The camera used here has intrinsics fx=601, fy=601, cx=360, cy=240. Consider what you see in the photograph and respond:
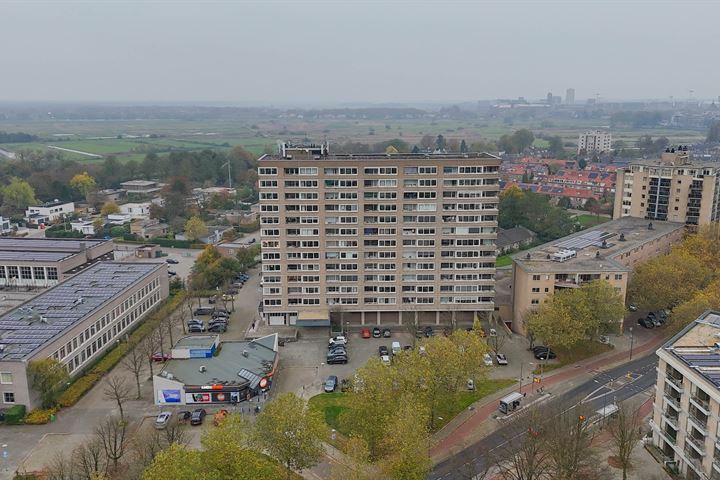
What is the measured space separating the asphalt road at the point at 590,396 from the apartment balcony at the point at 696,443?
7.21 metres

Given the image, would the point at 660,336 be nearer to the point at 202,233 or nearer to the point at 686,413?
the point at 686,413

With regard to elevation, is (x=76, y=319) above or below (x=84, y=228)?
above

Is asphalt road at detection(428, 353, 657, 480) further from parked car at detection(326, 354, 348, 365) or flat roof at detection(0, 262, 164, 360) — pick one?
flat roof at detection(0, 262, 164, 360)

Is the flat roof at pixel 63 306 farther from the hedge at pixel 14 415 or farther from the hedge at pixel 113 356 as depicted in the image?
the hedge at pixel 113 356

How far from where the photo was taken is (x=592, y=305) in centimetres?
Answer: 4366

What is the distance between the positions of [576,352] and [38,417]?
3654 cm

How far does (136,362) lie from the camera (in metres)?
40.3

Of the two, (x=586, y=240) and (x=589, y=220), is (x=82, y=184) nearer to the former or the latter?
(x=589, y=220)

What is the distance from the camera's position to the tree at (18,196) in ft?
323

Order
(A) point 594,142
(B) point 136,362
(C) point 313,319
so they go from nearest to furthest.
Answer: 1. (B) point 136,362
2. (C) point 313,319
3. (A) point 594,142

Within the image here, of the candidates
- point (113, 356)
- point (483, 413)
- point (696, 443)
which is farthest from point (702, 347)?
point (113, 356)

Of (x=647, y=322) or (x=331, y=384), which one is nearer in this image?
(x=331, y=384)

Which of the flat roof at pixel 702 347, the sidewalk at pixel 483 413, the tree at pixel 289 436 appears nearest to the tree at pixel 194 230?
the sidewalk at pixel 483 413

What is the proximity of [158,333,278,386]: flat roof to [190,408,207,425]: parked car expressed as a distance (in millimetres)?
2218
